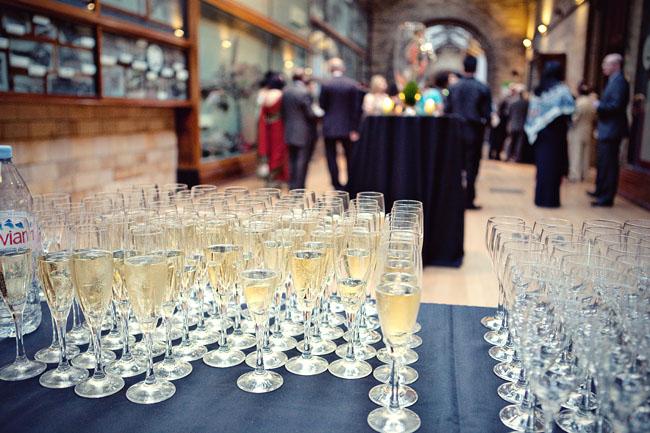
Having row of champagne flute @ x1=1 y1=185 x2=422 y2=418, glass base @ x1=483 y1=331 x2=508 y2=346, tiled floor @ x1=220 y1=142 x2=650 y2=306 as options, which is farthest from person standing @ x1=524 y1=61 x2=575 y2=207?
glass base @ x1=483 y1=331 x2=508 y2=346

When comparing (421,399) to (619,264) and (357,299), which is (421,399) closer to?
(357,299)

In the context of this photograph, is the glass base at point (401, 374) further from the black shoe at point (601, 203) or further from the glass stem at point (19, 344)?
the black shoe at point (601, 203)

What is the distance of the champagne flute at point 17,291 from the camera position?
1.00 meters

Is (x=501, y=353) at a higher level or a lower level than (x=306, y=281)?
lower

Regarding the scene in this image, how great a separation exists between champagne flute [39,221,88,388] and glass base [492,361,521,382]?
755 mm

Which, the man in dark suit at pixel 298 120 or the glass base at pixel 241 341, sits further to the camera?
the man in dark suit at pixel 298 120

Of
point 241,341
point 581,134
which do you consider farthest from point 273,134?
point 241,341

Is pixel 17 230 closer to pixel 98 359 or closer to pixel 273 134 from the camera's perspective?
pixel 98 359

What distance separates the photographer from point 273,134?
25.1 feet

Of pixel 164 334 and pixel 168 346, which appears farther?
pixel 164 334

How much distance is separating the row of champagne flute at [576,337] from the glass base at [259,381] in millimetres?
381

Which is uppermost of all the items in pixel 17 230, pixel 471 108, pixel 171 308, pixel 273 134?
pixel 471 108

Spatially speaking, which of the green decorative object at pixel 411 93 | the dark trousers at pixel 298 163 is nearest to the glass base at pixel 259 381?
the green decorative object at pixel 411 93

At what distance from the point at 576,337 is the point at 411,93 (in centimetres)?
377
